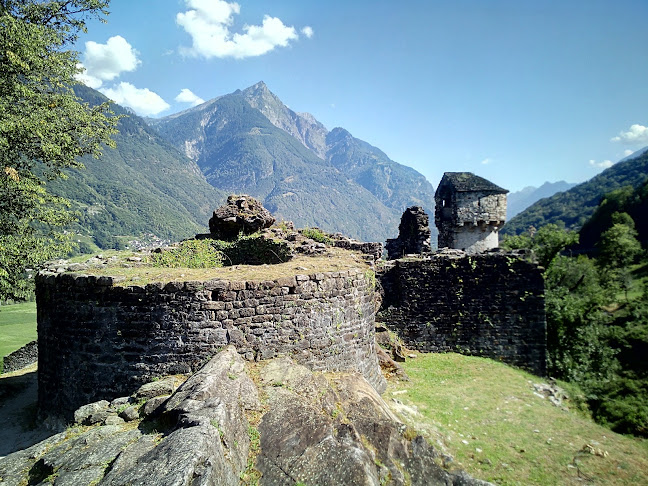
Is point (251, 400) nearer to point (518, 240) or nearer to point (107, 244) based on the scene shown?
point (518, 240)

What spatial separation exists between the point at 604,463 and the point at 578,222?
98.0 m

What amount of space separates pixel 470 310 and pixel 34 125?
573 inches

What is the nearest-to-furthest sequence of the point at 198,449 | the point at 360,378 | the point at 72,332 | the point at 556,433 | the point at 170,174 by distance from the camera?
the point at 198,449 → the point at 72,332 → the point at 360,378 → the point at 556,433 → the point at 170,174

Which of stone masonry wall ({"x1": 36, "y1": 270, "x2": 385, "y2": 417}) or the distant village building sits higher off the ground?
the distant village building

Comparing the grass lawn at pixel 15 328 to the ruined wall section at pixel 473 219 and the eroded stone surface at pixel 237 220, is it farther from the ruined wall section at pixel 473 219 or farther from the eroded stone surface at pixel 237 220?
the ruined wall section at pixel 473 219

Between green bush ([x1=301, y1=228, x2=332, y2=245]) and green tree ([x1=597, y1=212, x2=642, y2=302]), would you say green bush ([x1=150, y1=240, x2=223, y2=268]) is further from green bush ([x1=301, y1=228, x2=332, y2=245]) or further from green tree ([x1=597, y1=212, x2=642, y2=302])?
green tree ([x1=597, y1=212, x2=642, y2=302])

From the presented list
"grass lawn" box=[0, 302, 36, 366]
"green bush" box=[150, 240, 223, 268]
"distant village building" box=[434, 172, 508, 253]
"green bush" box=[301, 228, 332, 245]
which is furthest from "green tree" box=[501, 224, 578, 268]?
"grass lawn" box=[0, 302, 36, 366]

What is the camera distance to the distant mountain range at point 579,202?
3693 inches

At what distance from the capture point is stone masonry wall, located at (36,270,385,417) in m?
6.57

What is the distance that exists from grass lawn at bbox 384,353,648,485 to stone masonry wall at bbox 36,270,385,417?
2.76 m

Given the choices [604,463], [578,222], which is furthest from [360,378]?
[578,222]

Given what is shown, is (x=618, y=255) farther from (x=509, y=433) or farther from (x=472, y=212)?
(x=509, y=433)

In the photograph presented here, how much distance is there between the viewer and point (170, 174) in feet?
497

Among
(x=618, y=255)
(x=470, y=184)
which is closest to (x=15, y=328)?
Result: (x=470, y=184)
